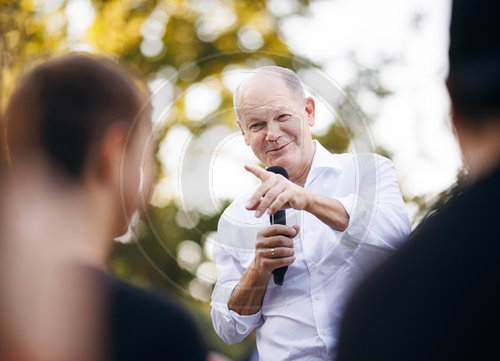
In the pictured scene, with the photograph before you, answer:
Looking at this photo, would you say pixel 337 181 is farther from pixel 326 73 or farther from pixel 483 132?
pixel 483 132

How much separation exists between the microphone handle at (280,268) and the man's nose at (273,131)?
0.26 meters

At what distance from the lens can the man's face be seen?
81.0 inches

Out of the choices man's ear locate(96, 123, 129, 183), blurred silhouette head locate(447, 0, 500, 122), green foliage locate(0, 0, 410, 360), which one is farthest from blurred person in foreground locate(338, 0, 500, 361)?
green foliage locate(0, 0, 410, 360)

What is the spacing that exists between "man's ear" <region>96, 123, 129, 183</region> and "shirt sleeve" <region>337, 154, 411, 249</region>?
85 centimetres

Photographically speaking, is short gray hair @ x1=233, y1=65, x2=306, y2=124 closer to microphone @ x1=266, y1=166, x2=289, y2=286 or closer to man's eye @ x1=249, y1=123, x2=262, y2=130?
man's eye @ x1=249, y1=123, x2=262, y2=130

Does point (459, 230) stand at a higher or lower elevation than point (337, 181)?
higher

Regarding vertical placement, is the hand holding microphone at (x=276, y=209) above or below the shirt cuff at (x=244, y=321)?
above

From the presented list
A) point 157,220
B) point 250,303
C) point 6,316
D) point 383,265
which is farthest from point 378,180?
point 6,316

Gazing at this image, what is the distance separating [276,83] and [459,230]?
1.10 meters

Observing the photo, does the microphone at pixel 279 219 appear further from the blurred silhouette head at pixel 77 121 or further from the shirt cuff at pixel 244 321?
the blurred silhouette head at pixel 77 121

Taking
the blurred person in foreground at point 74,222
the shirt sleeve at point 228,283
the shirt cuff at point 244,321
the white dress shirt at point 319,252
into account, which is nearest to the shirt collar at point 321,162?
the white dress shirt at point 319,252

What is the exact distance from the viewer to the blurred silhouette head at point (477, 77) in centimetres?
126

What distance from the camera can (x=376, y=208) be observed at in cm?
204

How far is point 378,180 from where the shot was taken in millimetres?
2096
